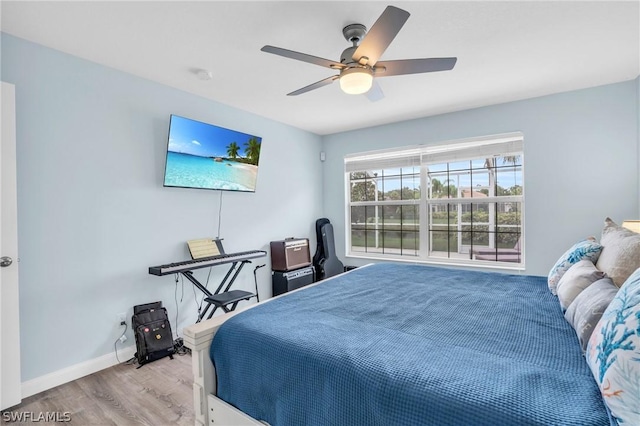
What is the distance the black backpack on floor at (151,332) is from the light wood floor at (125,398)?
0.37 ft

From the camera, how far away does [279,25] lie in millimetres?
2094

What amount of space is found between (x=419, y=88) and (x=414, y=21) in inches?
46.5

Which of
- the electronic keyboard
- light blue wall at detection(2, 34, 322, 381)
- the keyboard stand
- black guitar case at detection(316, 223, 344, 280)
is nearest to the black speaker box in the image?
black guitar case at detection(316, 223, 344, 280)

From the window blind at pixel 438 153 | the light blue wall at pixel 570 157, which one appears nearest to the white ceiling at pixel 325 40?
the light blue wall at pixel 570 157

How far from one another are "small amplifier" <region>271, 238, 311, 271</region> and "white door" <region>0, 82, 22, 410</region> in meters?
2.49

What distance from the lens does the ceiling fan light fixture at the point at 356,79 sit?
1.94 metres

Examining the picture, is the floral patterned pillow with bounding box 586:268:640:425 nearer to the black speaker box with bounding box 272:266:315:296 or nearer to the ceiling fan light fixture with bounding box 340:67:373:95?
the ceiling fan light fixture with bounding box 340:67:373:95

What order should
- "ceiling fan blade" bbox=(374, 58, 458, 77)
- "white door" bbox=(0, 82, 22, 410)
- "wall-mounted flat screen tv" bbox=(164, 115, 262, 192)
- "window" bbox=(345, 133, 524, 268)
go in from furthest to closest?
"window" bbox=(345, 133, 524, 268), "wall-mounted flat screen tv" bbox=(164, 115, 262, 192), "white door" bbox=(0, 82, 22, 410), "ceiling fan blade" bbox=(374, 58, 458, 77)

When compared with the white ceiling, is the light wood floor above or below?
below

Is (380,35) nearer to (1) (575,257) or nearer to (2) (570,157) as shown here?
(1) (575,257)

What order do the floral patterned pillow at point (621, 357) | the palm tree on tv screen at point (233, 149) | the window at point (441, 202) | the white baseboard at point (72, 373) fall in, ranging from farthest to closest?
the window at point (441, 202) → the palm tree on tv screen at point (233, 149) → the white baseboard at point (72, 373) → the floral patterned pillow at point (621, 357)

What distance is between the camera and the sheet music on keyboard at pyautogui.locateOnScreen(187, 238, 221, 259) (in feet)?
10.4

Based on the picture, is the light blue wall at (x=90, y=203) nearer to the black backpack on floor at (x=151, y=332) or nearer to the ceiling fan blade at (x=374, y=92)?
the black backpack on floor at (x=151, y=332)

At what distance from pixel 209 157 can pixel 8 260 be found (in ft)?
5.77
